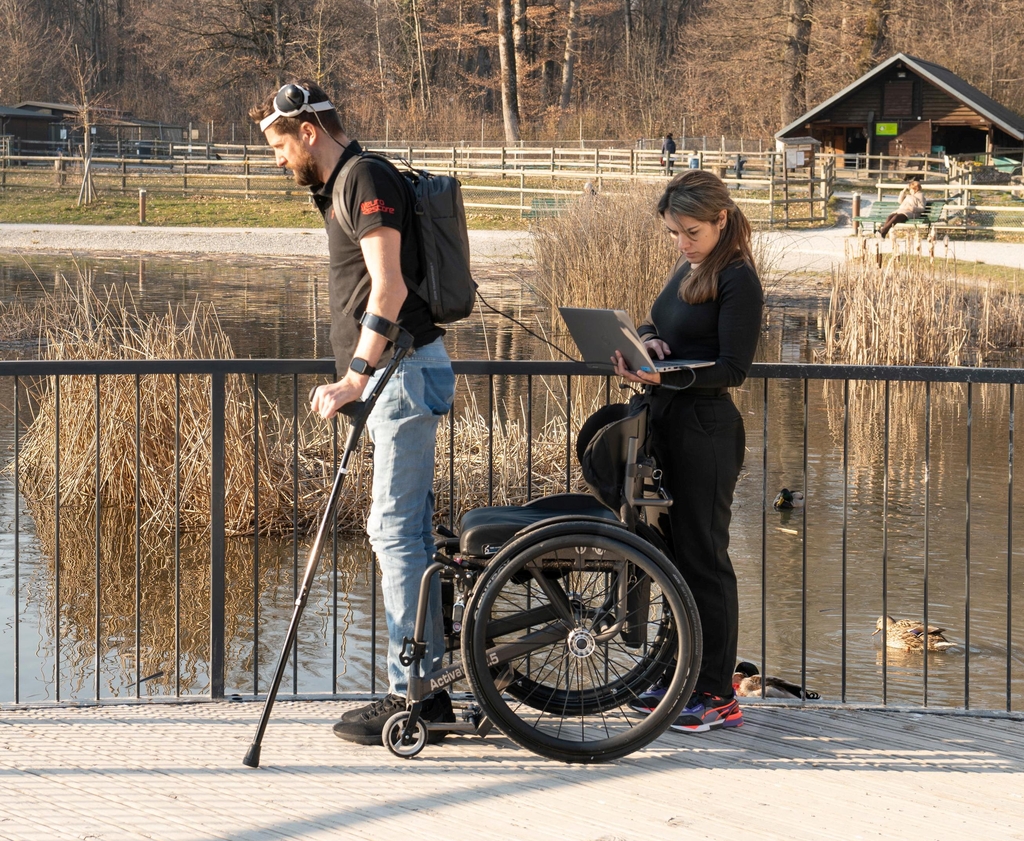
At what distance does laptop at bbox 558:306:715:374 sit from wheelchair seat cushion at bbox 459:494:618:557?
0.42m

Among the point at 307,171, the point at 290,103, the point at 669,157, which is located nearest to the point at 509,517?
the point at 307,171

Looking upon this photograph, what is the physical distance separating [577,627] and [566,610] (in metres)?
0.06

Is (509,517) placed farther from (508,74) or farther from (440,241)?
(508,74)

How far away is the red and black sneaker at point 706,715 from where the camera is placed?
4.22 m

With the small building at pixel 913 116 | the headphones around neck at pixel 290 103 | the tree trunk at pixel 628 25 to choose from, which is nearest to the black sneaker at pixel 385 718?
the headphones around neck at pixel 290 103

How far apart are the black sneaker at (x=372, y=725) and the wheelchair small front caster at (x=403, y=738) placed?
0.23 ft

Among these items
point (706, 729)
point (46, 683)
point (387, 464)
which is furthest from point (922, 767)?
point (46, 683)

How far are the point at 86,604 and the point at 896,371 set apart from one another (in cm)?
520

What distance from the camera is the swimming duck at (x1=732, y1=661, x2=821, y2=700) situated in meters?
5.71

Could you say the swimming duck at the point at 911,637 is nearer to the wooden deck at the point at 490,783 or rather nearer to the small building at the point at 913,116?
the wooden deck at the point at 490,783

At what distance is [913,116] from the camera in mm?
45969

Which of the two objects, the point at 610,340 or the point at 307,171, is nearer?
the point at 307,171

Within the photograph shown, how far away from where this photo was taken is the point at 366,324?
3727 mm

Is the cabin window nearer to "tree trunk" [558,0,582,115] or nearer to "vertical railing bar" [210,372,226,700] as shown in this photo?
"tree trunk" [558,0,582,115]
